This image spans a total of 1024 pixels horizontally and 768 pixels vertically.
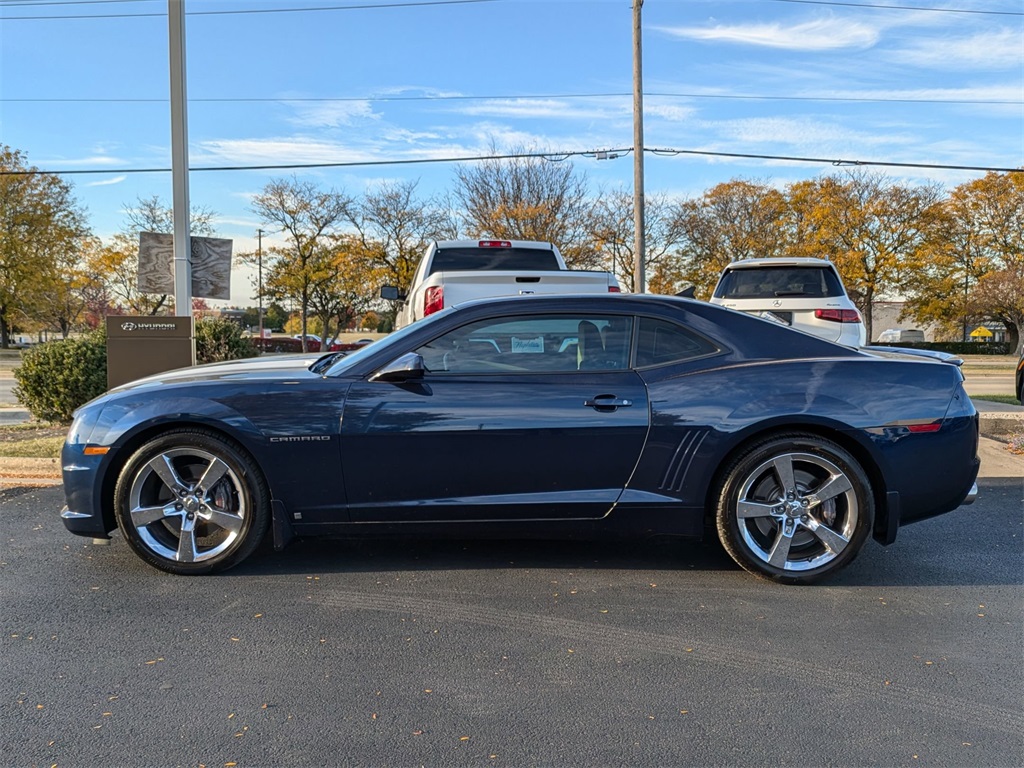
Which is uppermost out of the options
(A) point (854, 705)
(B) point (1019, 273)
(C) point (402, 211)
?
(C) point (402, 211)

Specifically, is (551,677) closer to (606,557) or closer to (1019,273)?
(606,557)

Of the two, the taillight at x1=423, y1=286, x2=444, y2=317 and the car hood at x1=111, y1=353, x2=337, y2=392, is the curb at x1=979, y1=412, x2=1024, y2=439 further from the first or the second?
the car hood at x1=111, y1=353, x2=337, y2=392

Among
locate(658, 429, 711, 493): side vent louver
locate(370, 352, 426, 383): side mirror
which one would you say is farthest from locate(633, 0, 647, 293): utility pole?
locate(370, 352, 426, 383): side mirror

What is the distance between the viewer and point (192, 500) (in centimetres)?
400

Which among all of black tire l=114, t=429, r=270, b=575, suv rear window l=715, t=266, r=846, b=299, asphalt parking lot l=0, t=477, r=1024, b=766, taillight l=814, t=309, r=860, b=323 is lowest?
asphalt parking lot l=0, t=477, r=1024, b=766

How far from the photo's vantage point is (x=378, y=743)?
2504 millimetres

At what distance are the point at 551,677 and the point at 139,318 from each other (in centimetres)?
627

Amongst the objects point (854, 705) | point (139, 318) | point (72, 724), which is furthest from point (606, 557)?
point (139, 318)

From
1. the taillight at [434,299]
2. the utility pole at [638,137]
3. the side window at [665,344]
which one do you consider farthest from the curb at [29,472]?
the utility pole at [638,137]

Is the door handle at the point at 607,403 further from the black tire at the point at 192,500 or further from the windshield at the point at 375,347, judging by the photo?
the black tire at the point at 192,500

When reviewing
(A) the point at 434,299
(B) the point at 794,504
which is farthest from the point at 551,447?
(A) the point at 434,299

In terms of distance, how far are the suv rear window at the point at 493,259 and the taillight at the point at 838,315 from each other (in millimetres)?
3202

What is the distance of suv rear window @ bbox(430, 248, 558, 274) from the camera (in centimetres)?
934

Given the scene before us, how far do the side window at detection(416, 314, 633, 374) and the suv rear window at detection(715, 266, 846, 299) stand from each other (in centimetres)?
595
